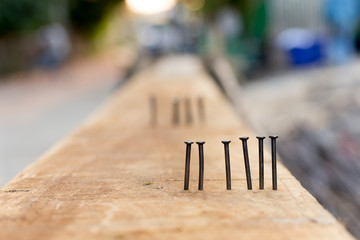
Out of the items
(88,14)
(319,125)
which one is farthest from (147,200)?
(88,14)

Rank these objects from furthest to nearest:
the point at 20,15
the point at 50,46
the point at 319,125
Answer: the point at 50,46 < the point at 20,15 < the point at 319,125

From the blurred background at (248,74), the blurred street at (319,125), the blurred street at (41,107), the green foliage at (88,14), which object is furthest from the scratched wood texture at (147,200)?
the green foliage at (88,14)

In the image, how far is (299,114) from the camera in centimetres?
1023

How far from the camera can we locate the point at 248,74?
1838cm

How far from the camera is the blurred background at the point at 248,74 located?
6477 millimetres

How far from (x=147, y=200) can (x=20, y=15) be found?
59.4ft

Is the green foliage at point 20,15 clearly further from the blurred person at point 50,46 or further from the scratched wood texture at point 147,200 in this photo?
the scratched wood texture at point 147,200

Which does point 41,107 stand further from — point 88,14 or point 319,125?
point 88,14

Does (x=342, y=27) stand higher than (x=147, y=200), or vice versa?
(x=342, y=27)

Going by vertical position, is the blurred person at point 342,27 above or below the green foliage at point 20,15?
below

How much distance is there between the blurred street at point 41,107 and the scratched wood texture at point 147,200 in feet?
12.9

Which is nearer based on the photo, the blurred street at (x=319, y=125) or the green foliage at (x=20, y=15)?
the blurred street at (x=319, y=125)

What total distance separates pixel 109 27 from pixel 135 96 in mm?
31065

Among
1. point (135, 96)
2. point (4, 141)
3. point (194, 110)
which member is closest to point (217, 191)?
point (194, 110)
